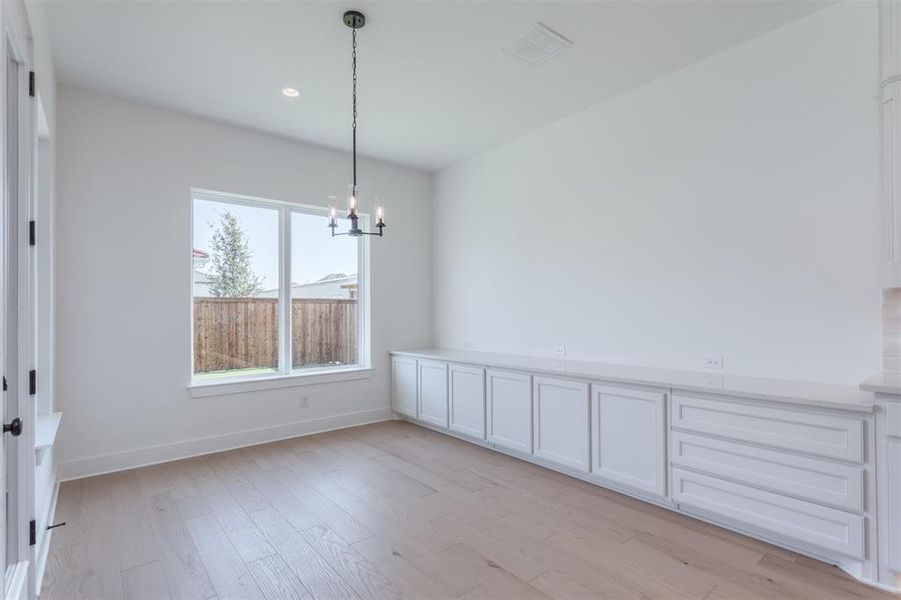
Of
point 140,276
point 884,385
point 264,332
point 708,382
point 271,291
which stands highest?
point 140,276

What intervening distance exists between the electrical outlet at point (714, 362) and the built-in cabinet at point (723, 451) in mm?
539

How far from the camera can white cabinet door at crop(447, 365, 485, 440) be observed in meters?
4.29

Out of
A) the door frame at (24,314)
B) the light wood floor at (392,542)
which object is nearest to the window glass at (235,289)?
the light wood floor at (392,542)

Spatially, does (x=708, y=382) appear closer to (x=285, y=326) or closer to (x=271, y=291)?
(x=285, y=326)

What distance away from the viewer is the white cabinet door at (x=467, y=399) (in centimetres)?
429

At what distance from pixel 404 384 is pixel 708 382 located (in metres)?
3.23

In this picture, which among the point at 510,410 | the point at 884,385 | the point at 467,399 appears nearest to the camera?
the point at 884,385

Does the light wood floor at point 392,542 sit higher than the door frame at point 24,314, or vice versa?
the door frame at point 24,314

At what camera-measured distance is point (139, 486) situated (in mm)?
3424

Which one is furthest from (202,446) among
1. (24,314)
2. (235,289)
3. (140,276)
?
(24,314)

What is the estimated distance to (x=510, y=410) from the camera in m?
4.00

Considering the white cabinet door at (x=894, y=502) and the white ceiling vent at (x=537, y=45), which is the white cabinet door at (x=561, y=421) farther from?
the white ceiling vent at (x=537, y=45)

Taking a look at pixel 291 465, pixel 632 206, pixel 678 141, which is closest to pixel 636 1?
pixel 678 141

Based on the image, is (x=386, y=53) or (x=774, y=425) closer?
(x=774, y=425)
